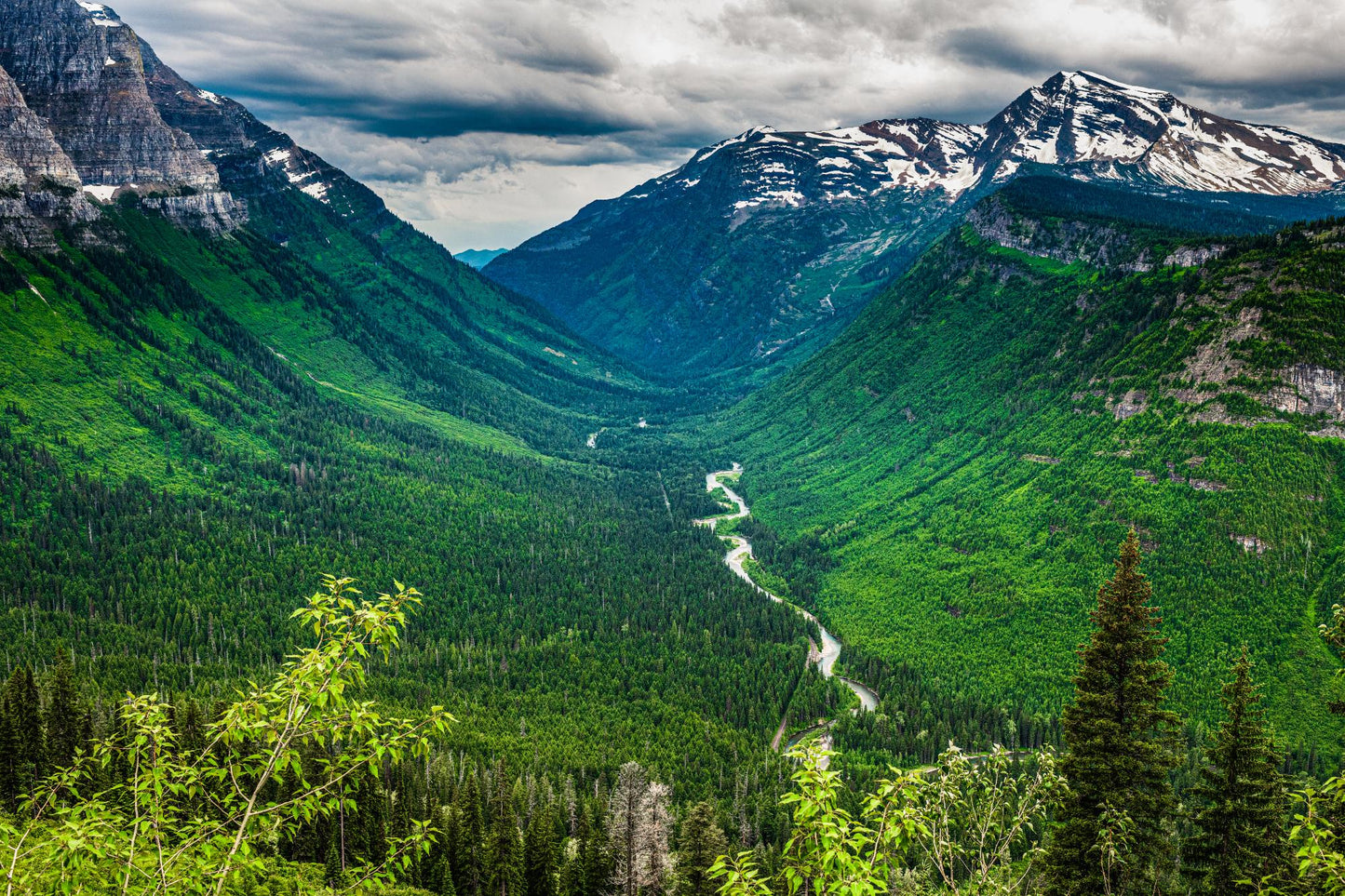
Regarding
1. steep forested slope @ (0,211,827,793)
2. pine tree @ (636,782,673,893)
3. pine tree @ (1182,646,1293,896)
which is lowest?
steep forested slope @ (0,211,827,793)

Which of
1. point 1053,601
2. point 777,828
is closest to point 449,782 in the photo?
point 777,828

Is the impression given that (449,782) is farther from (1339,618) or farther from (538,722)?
(1339,618)

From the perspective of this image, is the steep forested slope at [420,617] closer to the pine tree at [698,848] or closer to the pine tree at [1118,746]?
the pine tree at [698,848]

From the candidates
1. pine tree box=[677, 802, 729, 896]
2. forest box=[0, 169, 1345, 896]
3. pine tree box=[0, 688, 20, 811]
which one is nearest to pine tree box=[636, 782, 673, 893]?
forest box=[0, 169, 1345, 896]

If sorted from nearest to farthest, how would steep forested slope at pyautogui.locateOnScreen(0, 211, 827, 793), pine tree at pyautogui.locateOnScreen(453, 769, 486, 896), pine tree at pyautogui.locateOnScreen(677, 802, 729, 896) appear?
pine tree at pyautogui.locateOnScreen(677, 802, 729, 896) < pine tree at pyautogui.locateOnScreen(453, 769, 486, 896) < steep forested slope at pyautogui.locateOnScreen(0, 211, 827, 793)

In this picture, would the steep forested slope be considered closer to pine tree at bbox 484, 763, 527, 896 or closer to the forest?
the forest

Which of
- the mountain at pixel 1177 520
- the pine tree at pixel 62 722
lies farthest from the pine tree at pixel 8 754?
the mountain at pixel 1177 520
